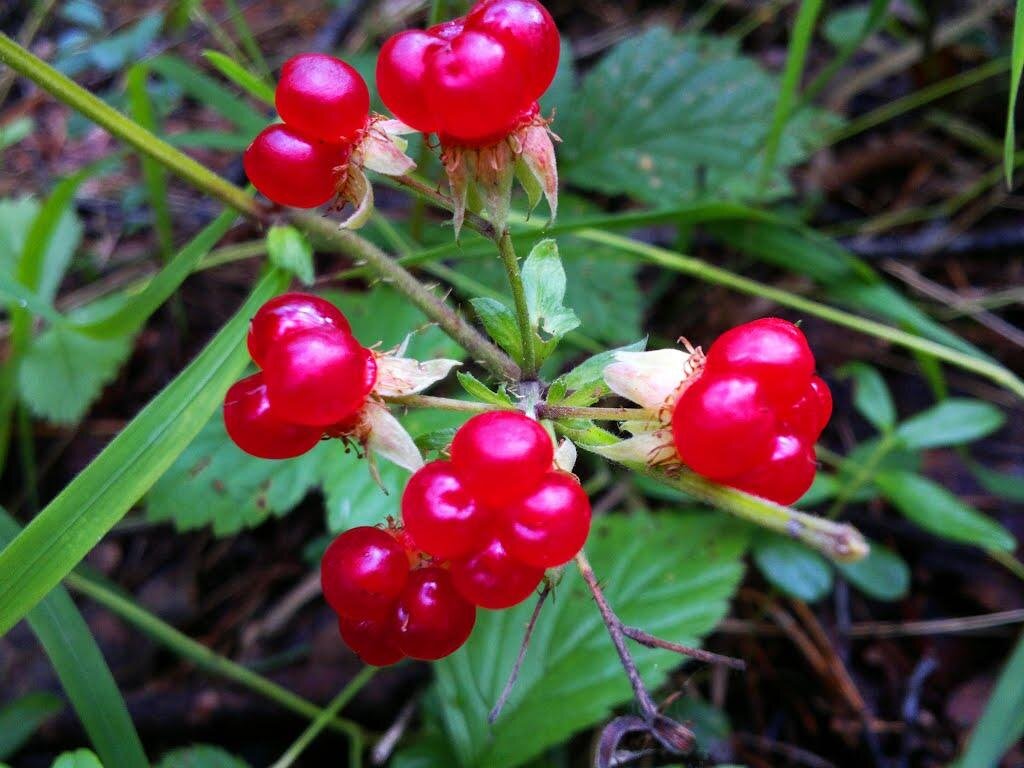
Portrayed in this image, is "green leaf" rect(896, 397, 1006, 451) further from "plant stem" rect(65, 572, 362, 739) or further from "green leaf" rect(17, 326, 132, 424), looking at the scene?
"green leaf" rect(17, 326, 132, 424)

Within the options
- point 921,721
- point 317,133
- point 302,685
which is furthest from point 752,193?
point 302,685

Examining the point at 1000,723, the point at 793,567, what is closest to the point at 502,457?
the point at 1000,723

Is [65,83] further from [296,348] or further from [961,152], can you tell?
[961,152]

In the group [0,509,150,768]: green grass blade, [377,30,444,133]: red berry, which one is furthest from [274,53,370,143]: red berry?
[0,509,150,768]: green grass blade

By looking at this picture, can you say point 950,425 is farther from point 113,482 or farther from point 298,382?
point 113,482

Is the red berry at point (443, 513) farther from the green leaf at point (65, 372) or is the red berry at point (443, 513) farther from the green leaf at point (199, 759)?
the green leaf at point (65, 372)

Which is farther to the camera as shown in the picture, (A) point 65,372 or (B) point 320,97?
(A) point 65,372
